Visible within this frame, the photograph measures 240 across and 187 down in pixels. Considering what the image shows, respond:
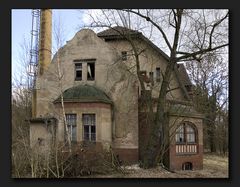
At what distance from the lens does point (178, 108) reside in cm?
551

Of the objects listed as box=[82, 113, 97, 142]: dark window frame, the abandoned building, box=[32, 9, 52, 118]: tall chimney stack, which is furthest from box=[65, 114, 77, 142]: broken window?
box=[32, 9, 52, 118]: tall chimney stack

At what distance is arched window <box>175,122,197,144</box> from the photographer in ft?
17.6

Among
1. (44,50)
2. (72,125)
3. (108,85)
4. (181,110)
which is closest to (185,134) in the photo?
(181,110)

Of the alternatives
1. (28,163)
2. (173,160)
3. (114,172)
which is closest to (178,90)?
(173,160)

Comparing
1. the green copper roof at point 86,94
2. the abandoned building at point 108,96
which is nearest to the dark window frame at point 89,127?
the abandoned building at point 108,96

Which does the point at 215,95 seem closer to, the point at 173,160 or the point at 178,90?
the point at 178,90

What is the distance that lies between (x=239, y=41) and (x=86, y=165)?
8.79 ft

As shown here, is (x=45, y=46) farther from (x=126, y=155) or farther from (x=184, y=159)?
(x=184, y=159)

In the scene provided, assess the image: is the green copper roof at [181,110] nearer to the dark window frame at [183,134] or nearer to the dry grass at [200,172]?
the dark window frame at [183,134]

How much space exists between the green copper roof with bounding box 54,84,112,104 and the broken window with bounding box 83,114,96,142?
281 millimetres

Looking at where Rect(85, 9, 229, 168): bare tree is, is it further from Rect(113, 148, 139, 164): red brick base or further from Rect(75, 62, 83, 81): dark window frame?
Rect(75, 62, 83, 81): dark window frame

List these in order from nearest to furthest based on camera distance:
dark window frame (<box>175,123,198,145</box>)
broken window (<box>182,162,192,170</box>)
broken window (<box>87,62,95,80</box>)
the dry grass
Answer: the dry grass
broken window (<box>182,162,192,170</box>)
dark window frame (<box>175,123,198,145</box>)
broken window (<box>87,62,95,80</box>)

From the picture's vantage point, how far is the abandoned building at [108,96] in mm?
5395

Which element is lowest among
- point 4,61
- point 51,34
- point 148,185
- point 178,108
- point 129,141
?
point 148,185
